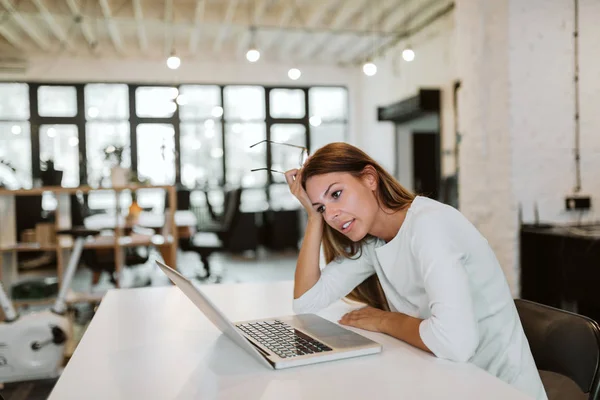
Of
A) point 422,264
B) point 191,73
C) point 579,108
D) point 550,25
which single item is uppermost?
point 191,73

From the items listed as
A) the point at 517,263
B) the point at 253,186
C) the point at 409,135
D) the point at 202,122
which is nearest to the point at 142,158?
the point at 202,122

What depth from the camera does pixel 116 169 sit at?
16.0ft

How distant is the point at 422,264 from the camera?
1134 millimetres

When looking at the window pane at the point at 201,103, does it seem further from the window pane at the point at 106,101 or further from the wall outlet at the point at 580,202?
the wall outlet at the point at 580,202

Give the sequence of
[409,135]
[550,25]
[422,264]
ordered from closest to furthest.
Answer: [422,264] < [550,25] < [409,135]

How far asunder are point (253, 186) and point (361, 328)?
29.7ft

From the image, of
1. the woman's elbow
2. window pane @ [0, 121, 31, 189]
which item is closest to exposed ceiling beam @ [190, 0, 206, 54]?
window pane @ [0, 121, 31, 189]

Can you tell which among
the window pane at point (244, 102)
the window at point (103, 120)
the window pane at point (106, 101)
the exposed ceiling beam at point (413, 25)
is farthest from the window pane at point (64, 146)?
the exposed ceiling beam at point (413, 25)

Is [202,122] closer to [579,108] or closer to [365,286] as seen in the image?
[579,108]

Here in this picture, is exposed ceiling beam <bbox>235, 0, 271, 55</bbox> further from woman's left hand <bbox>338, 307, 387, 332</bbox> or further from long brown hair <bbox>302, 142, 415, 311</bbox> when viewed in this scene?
woman's left hand <bbox>338, 307, 387, 332</bbox>

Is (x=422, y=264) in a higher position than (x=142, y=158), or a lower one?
lower

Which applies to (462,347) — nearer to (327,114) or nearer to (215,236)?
(215,236)

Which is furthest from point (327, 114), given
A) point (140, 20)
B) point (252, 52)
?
point (140, 20)

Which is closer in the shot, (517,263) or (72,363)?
(72,363)
